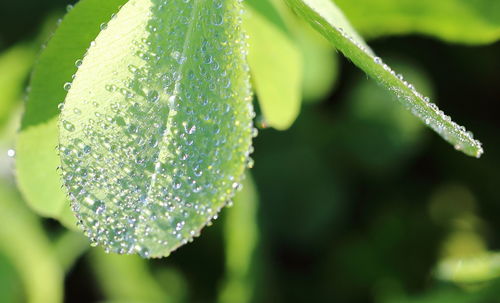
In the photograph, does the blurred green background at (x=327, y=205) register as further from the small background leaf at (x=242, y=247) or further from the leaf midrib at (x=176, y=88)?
the leaf midrib at (x=176, y=88)

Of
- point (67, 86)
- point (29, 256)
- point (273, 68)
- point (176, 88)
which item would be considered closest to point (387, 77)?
point (176, 88)

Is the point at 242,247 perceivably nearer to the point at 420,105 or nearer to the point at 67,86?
the point at 67,86

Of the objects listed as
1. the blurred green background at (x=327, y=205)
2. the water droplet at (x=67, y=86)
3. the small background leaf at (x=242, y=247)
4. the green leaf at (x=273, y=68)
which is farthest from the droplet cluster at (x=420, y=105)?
the blurred green background at (x=327, y=205)

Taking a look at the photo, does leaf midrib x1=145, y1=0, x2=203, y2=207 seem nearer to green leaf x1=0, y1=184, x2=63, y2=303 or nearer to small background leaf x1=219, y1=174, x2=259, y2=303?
small background leaf x1=219, y1=174, x2=259, y2=303

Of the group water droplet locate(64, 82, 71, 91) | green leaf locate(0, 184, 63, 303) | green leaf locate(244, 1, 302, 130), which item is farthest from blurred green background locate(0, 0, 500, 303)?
water droplet locate(64, 82, 71, 91)

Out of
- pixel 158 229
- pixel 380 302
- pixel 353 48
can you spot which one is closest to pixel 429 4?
pixel 353 48

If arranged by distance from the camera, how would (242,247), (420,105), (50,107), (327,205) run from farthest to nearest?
(327,205) → (242,247) → (50,107) → (420,105)

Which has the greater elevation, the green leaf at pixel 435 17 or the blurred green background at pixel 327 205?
the green leaf at pixel 435 17
